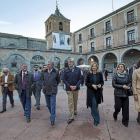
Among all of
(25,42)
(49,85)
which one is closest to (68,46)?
(25,42)

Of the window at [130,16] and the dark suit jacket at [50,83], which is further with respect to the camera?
the window at [130,16]

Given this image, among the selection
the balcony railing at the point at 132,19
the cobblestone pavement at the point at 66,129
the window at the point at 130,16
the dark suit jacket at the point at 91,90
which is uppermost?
the window at the point at 130,16

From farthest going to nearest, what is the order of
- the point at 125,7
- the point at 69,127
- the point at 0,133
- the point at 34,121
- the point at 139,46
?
the point at 125,7
the point at 139,46
the point at 34,121
the point at 69,127
the point at 0,133

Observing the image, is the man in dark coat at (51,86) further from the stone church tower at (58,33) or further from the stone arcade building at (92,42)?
the stone church tower at (58,33)

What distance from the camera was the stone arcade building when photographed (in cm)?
1873

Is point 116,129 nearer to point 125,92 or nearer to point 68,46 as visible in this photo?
point 125,92

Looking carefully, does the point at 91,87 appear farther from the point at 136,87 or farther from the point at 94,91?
the point at 136,87

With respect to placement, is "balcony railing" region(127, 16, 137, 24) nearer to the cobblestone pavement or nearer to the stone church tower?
the stone church tower

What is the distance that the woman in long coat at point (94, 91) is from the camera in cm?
281

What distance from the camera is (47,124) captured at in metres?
2.92

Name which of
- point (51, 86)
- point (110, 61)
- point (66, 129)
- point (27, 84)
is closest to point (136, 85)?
point (66, 129)

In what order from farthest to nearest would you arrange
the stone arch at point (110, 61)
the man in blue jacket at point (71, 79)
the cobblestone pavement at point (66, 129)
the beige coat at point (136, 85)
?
the stone arch at point (110, 61) < the man in blue jacket at point (71, 79) < the beige coat at point (136, 85) < the cobblestone pavement at point (66, 129)

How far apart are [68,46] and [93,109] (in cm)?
2612

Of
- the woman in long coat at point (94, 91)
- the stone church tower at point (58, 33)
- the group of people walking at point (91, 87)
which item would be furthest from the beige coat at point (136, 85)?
the stone church tower at point (58, 33)
